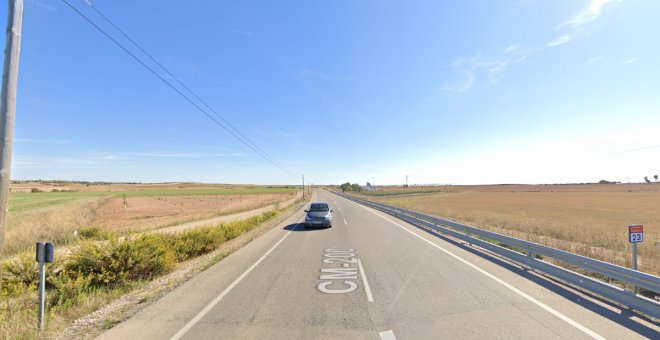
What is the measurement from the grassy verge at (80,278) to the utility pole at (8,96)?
175 cm

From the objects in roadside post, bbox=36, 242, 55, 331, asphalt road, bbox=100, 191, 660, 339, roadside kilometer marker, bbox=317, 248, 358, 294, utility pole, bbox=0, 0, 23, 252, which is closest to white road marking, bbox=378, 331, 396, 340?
asphalt road, bbox=100, 191, 660, 339

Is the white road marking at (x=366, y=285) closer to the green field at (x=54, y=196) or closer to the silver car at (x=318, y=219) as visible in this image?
the silver car at (x=318, y=219)

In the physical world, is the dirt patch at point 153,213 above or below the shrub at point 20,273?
below

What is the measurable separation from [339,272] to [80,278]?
589cm

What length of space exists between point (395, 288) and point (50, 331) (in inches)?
232

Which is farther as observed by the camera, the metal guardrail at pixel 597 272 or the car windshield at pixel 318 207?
the car windshield at pixel 318 207

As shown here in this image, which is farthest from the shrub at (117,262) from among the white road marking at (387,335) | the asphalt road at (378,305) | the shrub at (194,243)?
the white road marking at (387,335)

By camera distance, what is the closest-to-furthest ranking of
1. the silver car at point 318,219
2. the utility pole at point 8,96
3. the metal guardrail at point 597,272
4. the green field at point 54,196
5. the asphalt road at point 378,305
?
the utility pole at point 8,96, the asphalt road at point 378,305, the metal guardrail at point 597,272, the silver car at point 318,219, the green field at point 54,196

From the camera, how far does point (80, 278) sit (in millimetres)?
6027

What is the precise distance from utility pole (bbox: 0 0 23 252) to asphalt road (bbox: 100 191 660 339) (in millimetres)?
2541

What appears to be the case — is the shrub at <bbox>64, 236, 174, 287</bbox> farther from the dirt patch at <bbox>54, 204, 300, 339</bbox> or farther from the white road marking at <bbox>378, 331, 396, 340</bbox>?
the white road marking at <bbox>378, 331, 396, 340</bbox>

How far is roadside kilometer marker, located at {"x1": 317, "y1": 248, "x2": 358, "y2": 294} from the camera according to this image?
19.0ft

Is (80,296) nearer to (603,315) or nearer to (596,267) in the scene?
(603,315)

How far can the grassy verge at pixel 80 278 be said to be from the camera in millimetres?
4762
